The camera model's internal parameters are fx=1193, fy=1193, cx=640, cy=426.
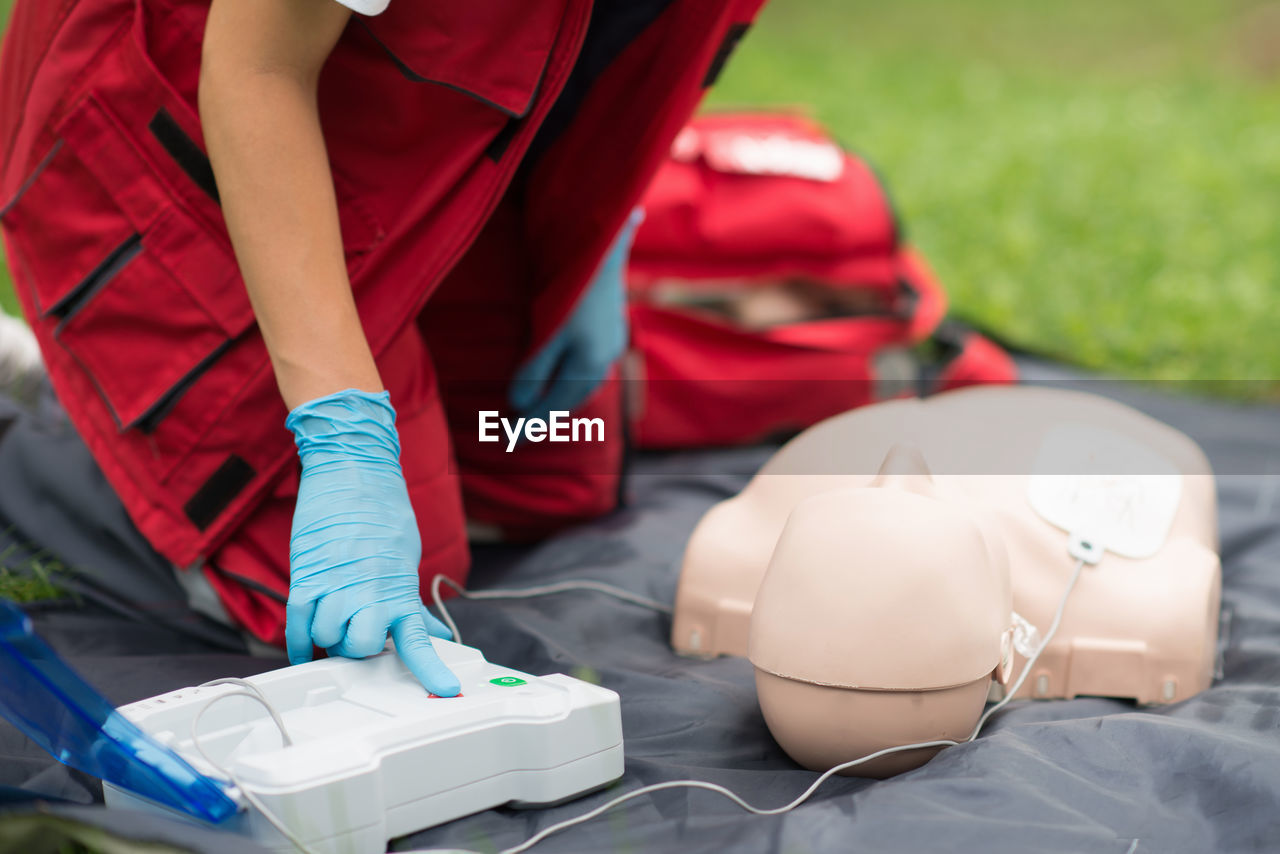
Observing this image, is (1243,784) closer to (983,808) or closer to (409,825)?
(983,808)

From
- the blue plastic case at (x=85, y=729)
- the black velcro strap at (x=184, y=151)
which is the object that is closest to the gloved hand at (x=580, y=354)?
the black velcro strap at (x=184, y=151)

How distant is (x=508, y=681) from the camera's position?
0.99m

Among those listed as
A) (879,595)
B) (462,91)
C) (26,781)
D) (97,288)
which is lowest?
(26,781)

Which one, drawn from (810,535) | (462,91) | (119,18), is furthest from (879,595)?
(119,18)

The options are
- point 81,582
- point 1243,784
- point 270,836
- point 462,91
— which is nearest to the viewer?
point 270,836

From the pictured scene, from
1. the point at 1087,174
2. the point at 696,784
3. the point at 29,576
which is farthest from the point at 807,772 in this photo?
the point at 1087,174

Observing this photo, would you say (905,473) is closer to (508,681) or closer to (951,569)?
(951,569)

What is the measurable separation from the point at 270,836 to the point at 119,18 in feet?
3.07

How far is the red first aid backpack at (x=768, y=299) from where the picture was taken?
224 centimetres

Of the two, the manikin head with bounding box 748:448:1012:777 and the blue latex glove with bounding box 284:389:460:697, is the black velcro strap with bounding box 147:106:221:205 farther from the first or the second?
the manikin head with bounding box 748:448:1012:777

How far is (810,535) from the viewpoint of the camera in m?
1.00

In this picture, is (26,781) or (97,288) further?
(97,288)

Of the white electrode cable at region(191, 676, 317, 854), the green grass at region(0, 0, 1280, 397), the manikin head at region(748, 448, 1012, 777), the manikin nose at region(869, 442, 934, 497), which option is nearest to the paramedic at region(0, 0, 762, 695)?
the white electrode cable at region(191, 676, 317, 854)

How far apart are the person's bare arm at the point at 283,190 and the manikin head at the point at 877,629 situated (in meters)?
0.46
